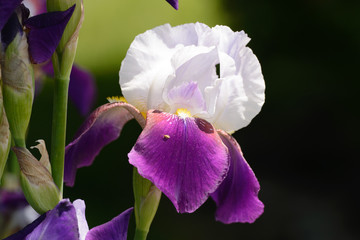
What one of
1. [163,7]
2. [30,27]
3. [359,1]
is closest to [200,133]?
[30,27]

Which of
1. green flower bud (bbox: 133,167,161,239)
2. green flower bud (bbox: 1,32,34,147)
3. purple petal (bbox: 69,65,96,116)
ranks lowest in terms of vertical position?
purple petal (bbox: 69,65,96,116)

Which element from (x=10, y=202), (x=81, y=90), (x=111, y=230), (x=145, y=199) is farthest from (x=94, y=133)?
(x=81, y=90)

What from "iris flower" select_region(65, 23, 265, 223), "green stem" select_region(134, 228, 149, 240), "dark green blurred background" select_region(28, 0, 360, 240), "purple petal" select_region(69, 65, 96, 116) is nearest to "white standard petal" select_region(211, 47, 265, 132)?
"iris flower" select_region(65, 23, 265, 223)

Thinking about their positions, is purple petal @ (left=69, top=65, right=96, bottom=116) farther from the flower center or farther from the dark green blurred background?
the dark green blurred background

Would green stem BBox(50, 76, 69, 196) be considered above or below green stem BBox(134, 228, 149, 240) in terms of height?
above

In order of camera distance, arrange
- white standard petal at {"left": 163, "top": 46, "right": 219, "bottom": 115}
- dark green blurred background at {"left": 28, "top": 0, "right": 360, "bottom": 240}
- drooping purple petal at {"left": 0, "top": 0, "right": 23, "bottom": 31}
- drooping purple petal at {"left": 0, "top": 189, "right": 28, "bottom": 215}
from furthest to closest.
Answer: dark green blurred background at {"left": 28, "top": 0, "right": 360, "bottom": 240}
drooping purple petal at {"left": 0, "top": 189, "right": 28, "bottom": 215}
white standard petal at {"left": 163, "top": 46, "right": 219, "bottom": 115}
drooping purple petal at {"left": 0, "top": 0, "right": 23, "bottom": 31}

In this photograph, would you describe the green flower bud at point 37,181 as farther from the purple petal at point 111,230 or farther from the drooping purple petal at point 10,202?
the drooping purple petal at point 10,202

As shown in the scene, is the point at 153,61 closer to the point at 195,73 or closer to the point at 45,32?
the point at 195,73
